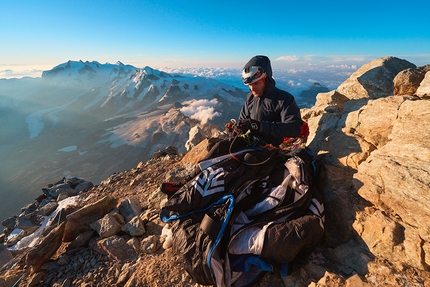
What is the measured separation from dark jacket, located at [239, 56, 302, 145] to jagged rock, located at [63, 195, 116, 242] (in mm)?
5684

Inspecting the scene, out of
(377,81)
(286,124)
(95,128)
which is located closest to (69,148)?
(95,128)

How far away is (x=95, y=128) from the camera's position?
131 meters

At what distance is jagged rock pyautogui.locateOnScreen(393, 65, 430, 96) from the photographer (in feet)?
19.7

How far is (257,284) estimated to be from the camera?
11.8ft

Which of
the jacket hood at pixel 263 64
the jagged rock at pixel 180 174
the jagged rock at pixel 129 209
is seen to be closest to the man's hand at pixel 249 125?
the jacket hood at pixel 263 64

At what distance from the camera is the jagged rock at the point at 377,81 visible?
7.63m

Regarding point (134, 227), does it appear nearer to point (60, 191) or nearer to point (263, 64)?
point (263, 64)

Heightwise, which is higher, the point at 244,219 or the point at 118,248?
the point at 244,219

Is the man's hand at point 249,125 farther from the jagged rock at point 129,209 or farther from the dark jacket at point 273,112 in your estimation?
the jagged rock at point 129,209

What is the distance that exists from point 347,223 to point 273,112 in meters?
3.18

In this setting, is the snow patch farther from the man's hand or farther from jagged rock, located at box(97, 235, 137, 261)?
the man's hand

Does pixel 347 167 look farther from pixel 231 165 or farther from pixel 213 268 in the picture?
pixel 213 268

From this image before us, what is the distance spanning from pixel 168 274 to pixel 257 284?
1.84 m

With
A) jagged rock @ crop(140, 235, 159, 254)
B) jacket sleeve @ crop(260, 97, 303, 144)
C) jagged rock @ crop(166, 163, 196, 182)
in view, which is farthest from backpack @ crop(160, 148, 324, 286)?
jagged rock @ crop(166, 163, 196, 182)
